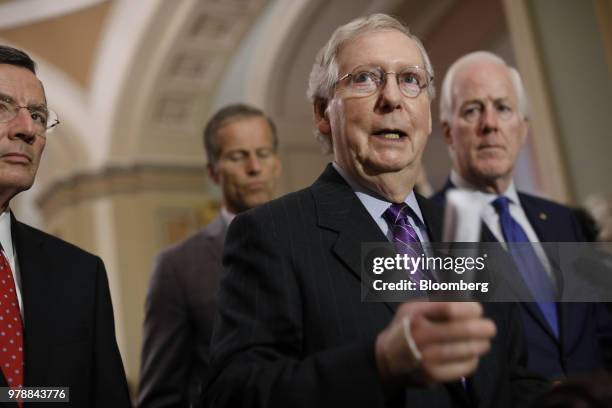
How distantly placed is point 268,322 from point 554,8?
4.12 metres

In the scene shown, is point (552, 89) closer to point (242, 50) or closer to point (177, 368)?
point (177, 368)

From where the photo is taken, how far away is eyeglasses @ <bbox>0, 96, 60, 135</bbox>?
2043mm

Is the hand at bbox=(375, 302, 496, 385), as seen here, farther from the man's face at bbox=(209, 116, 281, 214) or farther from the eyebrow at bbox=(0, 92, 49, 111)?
the man's face at bbox=(209, 116, 281, 214)

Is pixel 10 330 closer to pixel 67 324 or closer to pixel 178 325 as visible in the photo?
pixel 67 324

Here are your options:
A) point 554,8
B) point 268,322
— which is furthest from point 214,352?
point 554,8

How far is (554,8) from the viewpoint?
5.14 metres

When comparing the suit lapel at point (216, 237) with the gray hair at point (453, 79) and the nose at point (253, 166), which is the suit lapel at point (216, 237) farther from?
the gray hair at point (453, 79)

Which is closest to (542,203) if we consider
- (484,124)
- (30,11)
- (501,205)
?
(501,205)

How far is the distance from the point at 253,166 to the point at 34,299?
1.24m

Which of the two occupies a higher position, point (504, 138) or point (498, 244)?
point (504, 138)

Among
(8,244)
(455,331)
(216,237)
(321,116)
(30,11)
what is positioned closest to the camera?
(455,331)

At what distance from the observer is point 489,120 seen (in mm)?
2709

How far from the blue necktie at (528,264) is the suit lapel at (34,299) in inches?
43.8

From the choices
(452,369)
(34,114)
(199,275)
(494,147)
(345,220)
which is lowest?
(452,369)
